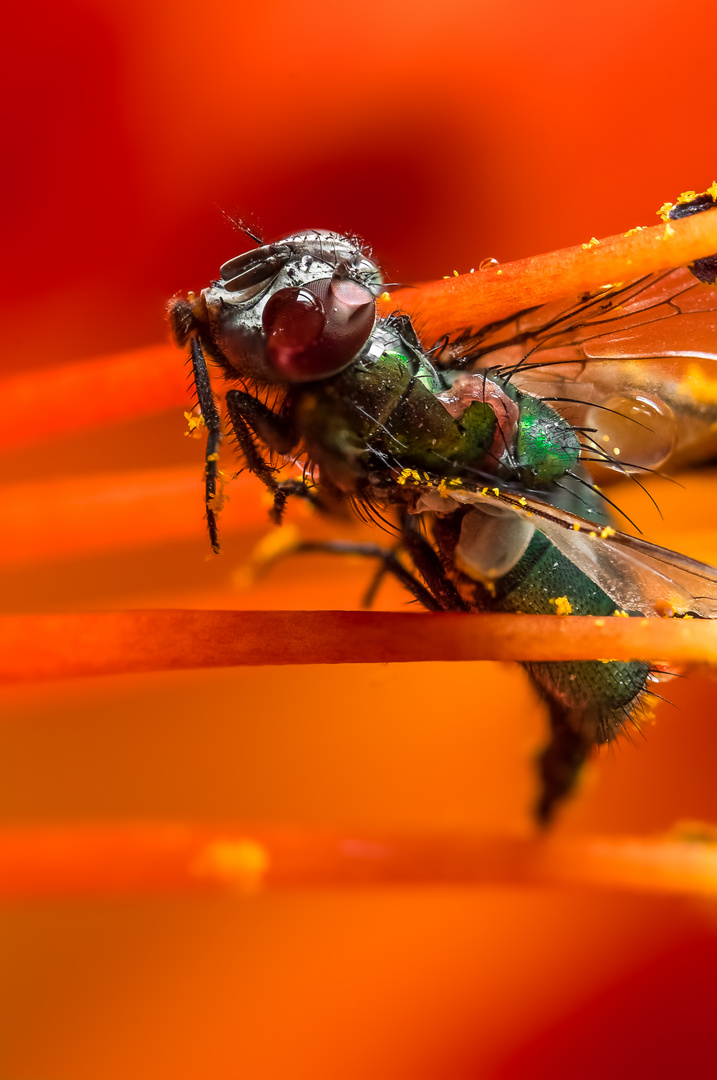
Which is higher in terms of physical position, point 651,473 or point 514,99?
point 514,99

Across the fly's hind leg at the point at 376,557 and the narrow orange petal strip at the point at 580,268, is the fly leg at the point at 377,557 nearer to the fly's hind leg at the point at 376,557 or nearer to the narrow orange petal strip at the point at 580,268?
the fly's hind leg at the point at 376,557

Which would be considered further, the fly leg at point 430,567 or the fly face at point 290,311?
the fly leg at point 430,567

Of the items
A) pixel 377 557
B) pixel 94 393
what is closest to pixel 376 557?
pixel 377 557

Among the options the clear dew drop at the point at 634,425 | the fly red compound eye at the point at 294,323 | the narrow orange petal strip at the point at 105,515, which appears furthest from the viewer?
the narrow orange petal strip at the point at 105,515

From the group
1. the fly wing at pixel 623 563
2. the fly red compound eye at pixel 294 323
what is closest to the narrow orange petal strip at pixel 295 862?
the fly wing at pixel 623 563

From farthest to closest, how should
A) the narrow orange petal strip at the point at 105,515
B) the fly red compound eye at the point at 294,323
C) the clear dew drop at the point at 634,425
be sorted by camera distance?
1. the narrow orange petal strip at the point at 105,515
2. the clear dew drop at the point at 634,425
3. the fly red compound eye at the point at 294,323

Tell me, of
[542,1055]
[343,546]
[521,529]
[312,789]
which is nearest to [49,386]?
[343,546]

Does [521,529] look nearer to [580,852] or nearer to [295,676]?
[580,852]
